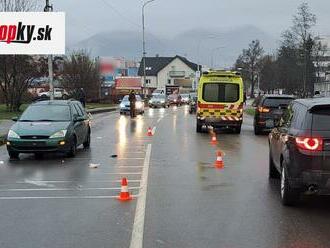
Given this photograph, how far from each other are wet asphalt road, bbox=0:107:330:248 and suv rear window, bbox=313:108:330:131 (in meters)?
1.22

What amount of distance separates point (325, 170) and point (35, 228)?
3913 millimetres

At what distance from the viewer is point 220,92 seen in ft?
84.1

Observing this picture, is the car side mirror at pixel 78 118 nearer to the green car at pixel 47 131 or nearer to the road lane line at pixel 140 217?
the green car at pixel 47 131

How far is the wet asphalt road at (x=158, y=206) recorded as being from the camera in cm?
696

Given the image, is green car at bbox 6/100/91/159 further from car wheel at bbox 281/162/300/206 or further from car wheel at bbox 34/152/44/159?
car wheel at bbox 281/162/300/206

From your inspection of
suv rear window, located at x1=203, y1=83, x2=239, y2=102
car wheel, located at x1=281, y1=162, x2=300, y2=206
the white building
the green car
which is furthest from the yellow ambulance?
the white building

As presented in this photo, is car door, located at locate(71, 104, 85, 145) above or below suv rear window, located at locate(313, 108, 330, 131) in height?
below

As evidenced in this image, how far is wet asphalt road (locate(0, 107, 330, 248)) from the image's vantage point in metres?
6.96

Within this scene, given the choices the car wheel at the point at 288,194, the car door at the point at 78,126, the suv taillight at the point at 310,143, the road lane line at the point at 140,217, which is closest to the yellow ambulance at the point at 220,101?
the car door at the point at 78,126

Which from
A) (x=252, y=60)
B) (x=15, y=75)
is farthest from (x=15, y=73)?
(x=252, y=60)

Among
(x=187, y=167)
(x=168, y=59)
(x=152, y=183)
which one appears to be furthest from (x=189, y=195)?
(x=168, y=59)

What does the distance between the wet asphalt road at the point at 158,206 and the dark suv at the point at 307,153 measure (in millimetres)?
380

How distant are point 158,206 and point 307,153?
7.60ft

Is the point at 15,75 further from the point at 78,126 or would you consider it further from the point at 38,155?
the point at 38,155
